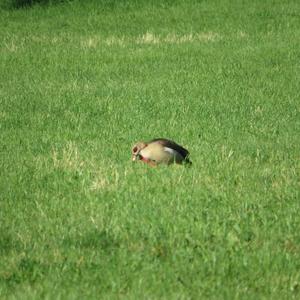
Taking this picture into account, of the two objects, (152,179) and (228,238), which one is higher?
(152,179)

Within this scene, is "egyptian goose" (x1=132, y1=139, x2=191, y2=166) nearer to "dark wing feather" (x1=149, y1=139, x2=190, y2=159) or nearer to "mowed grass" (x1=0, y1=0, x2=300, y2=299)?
"dark wing feather" (x1=149, y1=139, x2=190, y2=159)

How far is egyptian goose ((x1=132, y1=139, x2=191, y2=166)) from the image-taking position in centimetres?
691

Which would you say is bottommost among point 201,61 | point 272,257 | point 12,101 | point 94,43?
point 272,257

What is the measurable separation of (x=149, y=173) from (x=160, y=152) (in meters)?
0.27

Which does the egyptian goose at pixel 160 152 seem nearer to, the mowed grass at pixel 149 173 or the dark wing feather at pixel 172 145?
the dark wing feather at pixel 172 145

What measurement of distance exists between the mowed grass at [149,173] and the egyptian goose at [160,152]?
14 centimetres

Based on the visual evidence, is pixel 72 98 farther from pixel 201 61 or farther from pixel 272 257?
pixel 272 257

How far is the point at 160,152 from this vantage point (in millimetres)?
6902

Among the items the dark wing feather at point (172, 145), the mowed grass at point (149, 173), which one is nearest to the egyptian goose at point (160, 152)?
the dark wing feather at point (172, 145)

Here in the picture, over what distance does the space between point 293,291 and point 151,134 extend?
4273 mm

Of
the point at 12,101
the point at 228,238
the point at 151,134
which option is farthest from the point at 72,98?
the point at 228,238

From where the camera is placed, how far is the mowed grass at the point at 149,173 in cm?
465

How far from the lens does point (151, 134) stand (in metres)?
8.48

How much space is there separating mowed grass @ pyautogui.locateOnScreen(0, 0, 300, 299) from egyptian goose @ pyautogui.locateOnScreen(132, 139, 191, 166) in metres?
0.14
